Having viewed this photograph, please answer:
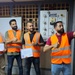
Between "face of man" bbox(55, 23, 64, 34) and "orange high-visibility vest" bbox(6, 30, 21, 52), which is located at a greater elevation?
"face of man" bbox(55, 23, 64, 34)

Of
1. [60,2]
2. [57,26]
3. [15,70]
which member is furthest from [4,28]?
[57,26]

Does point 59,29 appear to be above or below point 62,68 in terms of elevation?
above

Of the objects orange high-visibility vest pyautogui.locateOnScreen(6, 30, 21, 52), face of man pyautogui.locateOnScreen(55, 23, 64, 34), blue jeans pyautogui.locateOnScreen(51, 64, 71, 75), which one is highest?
face of man pyautogui.locateOnScreen(55, 23, 64, 34)

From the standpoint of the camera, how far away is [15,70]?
14.8ft

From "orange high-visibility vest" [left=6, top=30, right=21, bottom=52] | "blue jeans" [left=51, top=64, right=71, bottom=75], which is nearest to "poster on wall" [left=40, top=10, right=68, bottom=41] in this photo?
"orange high-visibility vest" [left=6, top=30, right=21, bottom=52]

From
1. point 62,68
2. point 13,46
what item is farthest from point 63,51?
point 13,46

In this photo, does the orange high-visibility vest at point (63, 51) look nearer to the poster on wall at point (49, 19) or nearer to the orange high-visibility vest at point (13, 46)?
the orange high-visibility vest at point (13, 46)

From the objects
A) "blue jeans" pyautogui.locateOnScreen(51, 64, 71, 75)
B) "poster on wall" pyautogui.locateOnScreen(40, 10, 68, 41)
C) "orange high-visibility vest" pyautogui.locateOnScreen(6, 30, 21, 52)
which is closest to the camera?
"blue jeans" pyautogui.locateOnScreen(51, 64, 71, 75)

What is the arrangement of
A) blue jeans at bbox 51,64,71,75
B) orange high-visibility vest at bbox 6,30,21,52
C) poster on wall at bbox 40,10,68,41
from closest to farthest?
blue jeans at bbox 51,64,71,75
orange high-visibility vest at bbox 6,30,21,52
poster on wall at bbox 40,10,68,41

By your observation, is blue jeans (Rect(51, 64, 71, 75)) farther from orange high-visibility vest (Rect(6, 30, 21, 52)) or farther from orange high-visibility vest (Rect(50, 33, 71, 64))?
orange high-visibility vest (Rect(6, 30, 21, 52))

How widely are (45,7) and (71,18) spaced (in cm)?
71

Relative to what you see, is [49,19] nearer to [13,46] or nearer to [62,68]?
[13,46]

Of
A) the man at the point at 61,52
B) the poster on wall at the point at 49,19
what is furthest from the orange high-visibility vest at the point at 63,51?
the poster on wall at the point at 49,19

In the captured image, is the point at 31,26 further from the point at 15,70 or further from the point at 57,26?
the point at 15,70
